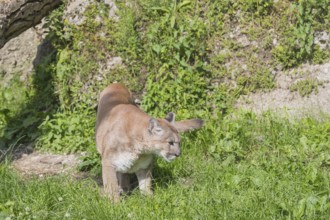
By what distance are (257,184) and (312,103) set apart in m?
2.46

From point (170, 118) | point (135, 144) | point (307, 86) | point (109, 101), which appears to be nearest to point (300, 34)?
point (307, 86)

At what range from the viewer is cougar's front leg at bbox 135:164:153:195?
7727mm

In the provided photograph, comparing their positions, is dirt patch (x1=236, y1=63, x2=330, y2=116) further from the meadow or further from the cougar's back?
the cougar's back

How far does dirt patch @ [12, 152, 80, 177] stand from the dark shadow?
18cm

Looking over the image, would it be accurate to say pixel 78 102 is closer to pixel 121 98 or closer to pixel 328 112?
pixel 121 98

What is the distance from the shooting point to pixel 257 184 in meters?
7.35

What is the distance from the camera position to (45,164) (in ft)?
30.6

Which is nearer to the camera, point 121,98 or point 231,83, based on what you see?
point 121,98

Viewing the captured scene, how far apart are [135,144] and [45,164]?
7.22 ft

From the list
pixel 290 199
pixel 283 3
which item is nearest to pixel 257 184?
pixel 290 199

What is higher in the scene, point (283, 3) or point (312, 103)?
point (283, 3)

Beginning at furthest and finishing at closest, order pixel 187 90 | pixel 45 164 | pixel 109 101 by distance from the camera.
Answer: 1. pixel 187 90
2. pixel 45 164
3. pixel 109 101

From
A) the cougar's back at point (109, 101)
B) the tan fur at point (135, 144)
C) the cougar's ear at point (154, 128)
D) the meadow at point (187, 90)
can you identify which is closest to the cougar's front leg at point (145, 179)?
the tan fur at point (135, 144)

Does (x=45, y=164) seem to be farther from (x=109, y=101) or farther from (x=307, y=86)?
(x=307, y=86)
